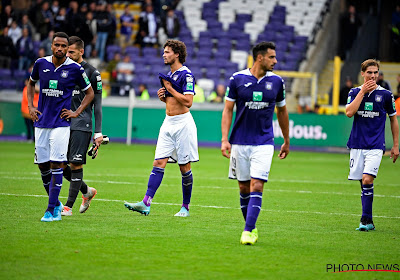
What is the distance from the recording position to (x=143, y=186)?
47.7 ft

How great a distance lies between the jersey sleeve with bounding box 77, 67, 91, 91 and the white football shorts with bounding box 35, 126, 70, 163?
0.61m

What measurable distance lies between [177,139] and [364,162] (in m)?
2.65

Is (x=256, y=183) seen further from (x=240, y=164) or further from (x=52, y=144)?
(x=52, y=144)

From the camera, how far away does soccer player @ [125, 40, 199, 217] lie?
10344 millimetres

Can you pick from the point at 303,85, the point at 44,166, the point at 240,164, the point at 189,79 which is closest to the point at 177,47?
the point at 189,79

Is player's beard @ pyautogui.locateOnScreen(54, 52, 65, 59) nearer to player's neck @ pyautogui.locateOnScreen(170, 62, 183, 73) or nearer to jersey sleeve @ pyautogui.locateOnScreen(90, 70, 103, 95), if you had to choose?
jersey sleeve @ pyautogui.locateOnScreen(90, 70, 103, 95)

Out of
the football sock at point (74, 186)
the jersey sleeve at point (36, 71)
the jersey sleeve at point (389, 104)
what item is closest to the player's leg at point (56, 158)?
the football sock at point (74, 186)

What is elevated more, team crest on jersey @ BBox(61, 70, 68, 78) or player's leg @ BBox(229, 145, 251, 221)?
team crest on jersey @ BBox(61, 70, 68, 78)

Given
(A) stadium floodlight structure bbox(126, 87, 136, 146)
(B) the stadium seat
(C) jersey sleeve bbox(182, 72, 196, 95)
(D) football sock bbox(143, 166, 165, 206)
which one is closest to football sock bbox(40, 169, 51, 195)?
(D) football sock bbox(143, 166, 165, 206)

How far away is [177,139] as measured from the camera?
416 inches

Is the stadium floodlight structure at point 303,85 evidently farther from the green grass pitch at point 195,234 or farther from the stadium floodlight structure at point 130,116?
the green grass pitch at point 195,234

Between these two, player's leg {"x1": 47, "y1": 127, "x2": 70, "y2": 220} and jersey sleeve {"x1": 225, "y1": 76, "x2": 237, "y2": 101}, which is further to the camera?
player's leg {"x1": 47, "y1": 127, "x2": 70, "y2": 220}

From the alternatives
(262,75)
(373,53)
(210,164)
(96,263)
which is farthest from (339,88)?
(96,263)

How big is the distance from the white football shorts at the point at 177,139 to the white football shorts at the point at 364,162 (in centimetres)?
232
